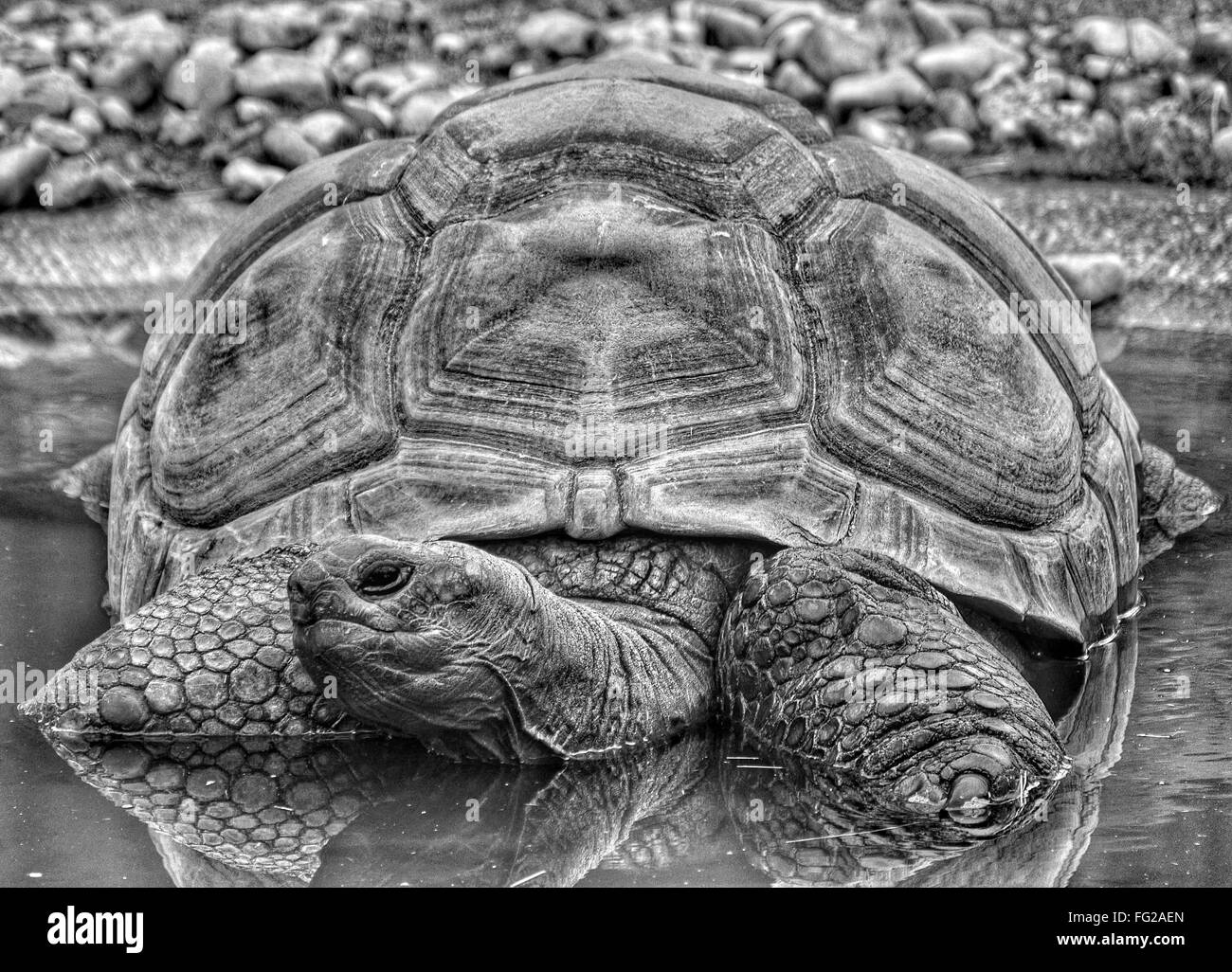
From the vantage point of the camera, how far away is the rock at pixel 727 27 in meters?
13.6

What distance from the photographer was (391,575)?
3.72 m

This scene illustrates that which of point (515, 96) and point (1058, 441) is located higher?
point (515, 96)

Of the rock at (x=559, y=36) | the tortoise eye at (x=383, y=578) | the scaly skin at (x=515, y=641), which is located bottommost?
the rock at (x=559, y=36)

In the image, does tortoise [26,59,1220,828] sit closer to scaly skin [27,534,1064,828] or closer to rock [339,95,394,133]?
scaly skin [27,534,1064,828]

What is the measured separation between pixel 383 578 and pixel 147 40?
10140 mm

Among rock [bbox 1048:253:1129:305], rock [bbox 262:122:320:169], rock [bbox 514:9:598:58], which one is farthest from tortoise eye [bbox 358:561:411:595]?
rock [bbox 514:9:598:58]

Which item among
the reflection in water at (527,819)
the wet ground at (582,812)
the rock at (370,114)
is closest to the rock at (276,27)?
the rock at (370,114)

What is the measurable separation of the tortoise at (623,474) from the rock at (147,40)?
26.4 ft

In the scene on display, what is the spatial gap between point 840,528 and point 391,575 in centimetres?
122

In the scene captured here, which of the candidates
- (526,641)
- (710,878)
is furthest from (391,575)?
(710,878)

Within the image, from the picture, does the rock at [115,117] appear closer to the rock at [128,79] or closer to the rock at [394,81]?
the rock at [128,79]

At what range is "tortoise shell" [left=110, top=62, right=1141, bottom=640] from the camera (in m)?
4.39

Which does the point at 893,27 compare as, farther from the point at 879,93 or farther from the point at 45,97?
the point at 45,97
